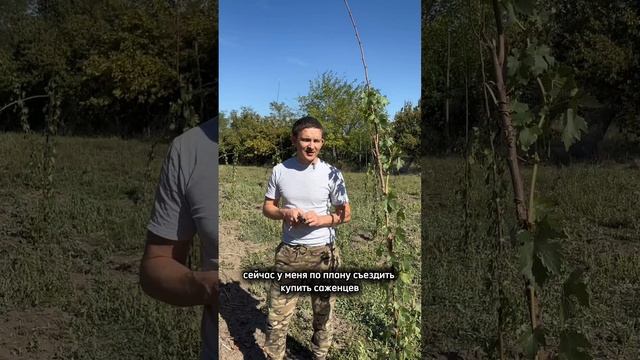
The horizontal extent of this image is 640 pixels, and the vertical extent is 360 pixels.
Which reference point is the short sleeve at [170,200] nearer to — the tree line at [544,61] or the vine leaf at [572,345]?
the tree line at [544,61]

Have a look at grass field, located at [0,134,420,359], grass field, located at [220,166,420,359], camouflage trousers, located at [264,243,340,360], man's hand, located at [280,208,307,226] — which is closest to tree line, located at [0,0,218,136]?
grass field, located at [0,134,420,359]

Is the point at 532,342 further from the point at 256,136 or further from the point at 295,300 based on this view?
the point at 256,136

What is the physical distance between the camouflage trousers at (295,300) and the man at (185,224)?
0.26 meters

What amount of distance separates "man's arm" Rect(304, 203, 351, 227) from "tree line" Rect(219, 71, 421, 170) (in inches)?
7.1

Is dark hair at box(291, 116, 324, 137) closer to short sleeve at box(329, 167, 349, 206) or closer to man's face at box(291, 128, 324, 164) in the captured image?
man's face at box(291, 128, 324, 164)

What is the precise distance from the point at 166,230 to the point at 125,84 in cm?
94

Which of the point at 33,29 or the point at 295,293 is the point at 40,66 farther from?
the point at 295,293

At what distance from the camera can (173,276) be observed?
1.73 metres

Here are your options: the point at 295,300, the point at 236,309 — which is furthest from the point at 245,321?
the point at 295,300

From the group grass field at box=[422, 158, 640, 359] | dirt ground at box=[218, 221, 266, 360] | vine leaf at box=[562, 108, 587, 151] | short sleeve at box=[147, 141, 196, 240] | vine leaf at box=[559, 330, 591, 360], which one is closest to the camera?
vine leaf at box=[562, 108, 587, 151]

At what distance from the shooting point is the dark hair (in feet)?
6.14

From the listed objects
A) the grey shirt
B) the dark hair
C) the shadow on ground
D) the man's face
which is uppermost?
the dark hair

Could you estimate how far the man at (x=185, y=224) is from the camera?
164cm

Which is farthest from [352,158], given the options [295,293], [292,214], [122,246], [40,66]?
[40,66]
